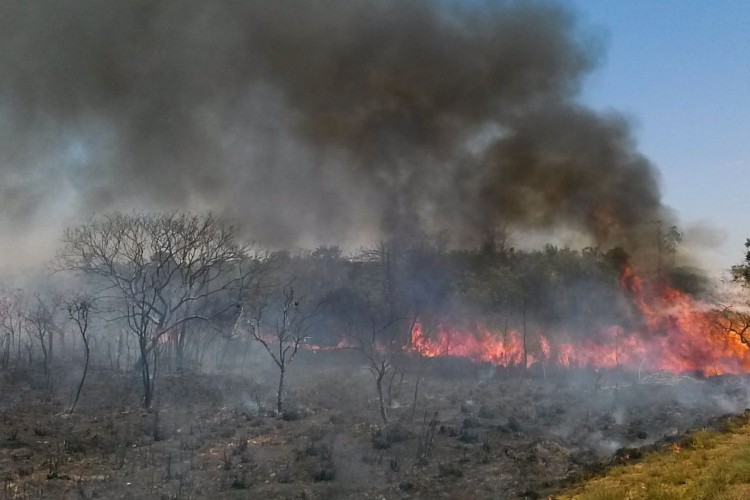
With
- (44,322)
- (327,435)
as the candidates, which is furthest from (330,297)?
(327,435)

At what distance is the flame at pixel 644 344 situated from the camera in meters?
34.3

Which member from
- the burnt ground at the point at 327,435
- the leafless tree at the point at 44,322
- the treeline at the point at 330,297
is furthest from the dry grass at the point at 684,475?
the leafless tree at the point at 44,322

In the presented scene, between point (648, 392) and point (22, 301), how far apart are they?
1824 inches

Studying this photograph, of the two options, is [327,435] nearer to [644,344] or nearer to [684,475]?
[684,475]

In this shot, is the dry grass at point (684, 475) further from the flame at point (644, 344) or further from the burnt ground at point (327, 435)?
the flame at point (644, 344)

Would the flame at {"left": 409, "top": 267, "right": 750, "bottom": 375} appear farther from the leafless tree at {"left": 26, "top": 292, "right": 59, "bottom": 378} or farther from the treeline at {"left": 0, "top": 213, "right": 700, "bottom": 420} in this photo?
the leafless tree at {"left": 26, "top": 292, "right": 59, "bottom": 378}

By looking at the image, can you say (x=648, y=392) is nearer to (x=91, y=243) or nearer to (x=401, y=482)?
(x=401, y=482)

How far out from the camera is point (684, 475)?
1066 centimetres

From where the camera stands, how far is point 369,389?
1182 inches

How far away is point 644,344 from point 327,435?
1048 inches

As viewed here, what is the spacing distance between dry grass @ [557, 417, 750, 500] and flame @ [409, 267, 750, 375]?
21652mm

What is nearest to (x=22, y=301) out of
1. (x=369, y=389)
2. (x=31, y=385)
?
(x=31, y=385)

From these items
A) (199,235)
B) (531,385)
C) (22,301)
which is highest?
(199,235)

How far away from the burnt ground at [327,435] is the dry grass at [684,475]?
115 cm
